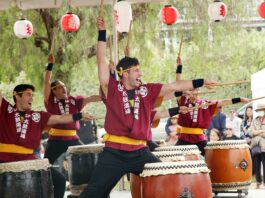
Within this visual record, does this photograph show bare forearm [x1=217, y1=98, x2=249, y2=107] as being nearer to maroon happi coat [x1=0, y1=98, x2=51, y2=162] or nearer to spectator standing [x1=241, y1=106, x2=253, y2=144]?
maroon happi coat [x1=0, y1=98, x2=51, y2=162]

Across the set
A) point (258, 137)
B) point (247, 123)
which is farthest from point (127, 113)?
point (247, 123)

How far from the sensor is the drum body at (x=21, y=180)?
518 cm

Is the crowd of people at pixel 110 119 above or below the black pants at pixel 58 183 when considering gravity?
above

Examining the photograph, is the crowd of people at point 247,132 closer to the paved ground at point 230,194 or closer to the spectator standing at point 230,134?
the spectator standing at point 230,134

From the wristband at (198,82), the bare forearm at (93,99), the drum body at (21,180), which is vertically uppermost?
the wristband at (198,82)

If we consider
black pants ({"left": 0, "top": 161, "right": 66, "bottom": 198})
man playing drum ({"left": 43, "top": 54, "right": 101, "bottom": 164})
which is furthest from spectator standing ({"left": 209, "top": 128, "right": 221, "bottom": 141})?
black pants ({"left": 0, "top": 161, "right": 66, "bottom": 198})

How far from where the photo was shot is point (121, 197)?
7832mm

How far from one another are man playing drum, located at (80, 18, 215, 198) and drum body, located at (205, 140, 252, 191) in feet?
7.02

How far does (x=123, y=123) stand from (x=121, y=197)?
302cm

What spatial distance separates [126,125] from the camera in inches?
194

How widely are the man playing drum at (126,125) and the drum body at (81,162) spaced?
81.2 inches

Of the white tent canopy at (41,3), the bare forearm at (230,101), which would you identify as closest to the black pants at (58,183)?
the bare forearm at (230,101)

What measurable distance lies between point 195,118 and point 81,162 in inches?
45.0

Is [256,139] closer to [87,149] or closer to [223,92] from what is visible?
[87,149]
